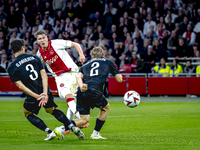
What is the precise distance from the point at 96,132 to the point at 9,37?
52.9 feet

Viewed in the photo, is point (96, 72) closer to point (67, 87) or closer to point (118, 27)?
point (67, 87)

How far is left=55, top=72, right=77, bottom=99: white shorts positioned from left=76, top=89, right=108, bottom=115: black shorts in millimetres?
1275

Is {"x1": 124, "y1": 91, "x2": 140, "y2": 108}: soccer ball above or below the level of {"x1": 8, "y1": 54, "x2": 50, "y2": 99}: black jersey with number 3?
below

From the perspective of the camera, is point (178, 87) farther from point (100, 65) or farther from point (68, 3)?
point (100, 65)

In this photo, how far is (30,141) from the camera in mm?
6262

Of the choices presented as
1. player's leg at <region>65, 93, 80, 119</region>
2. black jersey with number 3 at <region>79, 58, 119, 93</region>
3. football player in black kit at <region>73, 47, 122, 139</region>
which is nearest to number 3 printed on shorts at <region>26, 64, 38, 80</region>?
football player in black kit at <region>73, 47, 122, 139</region>

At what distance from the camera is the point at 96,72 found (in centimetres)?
648

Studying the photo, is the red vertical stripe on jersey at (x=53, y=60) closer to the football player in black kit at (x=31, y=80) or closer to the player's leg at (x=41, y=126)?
the football player in black kit at (x=31, y=80)

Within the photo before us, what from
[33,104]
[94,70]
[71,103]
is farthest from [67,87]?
[33,104]

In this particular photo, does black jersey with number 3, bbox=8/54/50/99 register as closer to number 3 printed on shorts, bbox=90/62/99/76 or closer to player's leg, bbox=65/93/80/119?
number 3 printed on shorts, bbox=90/62/99/76

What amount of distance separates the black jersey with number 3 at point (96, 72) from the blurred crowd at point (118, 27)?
33.5 ft

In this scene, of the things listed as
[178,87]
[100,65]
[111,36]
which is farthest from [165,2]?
[100,65]

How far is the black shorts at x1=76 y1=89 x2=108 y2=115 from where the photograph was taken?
638 centimetres

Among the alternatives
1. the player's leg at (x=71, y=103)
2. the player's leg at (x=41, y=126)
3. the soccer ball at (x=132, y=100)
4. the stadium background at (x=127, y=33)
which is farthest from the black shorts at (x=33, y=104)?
the stadium background at (x=127, y=33)
